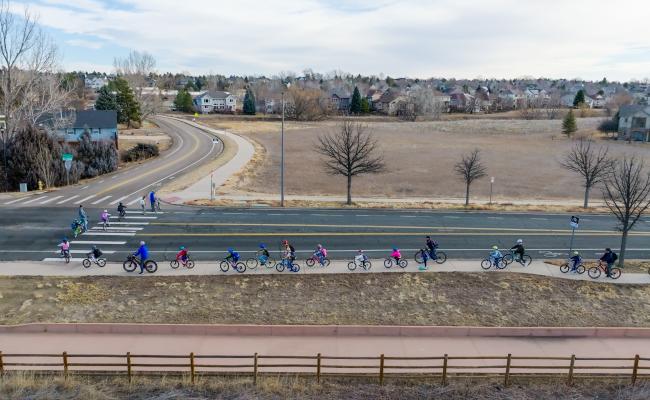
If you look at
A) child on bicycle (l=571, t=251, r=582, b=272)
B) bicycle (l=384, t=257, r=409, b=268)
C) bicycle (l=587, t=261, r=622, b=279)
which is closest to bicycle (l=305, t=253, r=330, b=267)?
bicycle (l=384, t=257, r=409, b=268)

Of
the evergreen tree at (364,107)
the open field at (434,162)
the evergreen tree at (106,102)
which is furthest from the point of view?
the evergreen tree at (364,107)

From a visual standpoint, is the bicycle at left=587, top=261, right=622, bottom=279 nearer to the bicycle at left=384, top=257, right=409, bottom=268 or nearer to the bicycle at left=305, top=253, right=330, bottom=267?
the bicycle at left=384, top=257, right=409, bottom=268

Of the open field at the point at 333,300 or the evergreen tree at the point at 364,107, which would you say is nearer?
the open field at the point at 333,300

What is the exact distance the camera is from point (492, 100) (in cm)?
17800

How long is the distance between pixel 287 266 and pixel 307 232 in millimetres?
6918

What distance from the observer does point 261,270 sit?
23000 mm

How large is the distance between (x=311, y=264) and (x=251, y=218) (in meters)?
10.3

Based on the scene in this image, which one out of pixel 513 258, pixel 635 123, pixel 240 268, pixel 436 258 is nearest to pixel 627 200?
pixel 513 258

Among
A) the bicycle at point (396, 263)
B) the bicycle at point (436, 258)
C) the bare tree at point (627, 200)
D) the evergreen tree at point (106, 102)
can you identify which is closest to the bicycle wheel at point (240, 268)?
the bicycle at point (396, 263)

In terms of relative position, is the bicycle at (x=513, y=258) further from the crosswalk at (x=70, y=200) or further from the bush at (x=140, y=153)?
the bush at (x=140, y=153)

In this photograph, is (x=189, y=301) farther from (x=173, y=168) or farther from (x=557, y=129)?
(x=557, y=129)

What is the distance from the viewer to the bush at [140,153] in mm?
65812

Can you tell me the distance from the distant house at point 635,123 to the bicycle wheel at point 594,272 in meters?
83.2

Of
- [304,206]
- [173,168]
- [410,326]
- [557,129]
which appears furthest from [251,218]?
[557,129]
